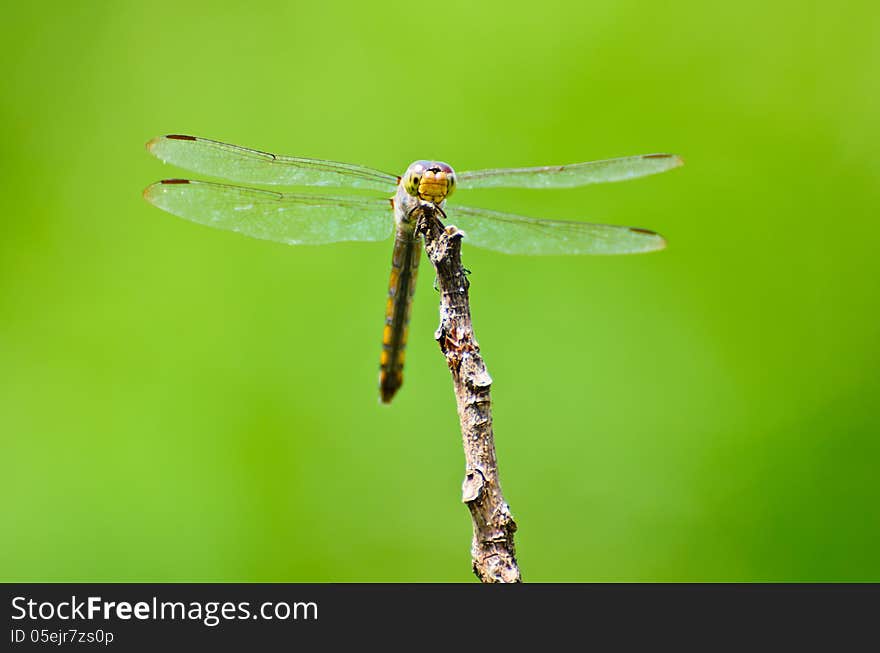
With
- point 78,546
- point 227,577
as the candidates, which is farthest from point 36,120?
point 227,577

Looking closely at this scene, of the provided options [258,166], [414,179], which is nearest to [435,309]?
[258,166]

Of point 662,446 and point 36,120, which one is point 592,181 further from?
point 36,120

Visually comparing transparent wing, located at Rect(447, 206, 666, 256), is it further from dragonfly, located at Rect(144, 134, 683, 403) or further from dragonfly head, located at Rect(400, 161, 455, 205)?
dragonfly head, located at Rect(400, 161, 455, 205)

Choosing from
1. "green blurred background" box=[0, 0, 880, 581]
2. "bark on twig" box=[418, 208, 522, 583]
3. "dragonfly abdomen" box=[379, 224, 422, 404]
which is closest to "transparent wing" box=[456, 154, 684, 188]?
"dragonfly abdomen" box=[379, 224, 422, 404]

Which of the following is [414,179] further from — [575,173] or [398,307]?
[575,173]

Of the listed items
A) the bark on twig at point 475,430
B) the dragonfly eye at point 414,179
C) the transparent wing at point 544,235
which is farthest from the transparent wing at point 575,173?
the bark on twig at point 475,430

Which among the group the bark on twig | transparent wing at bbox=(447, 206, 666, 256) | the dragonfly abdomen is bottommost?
the bark on twig
